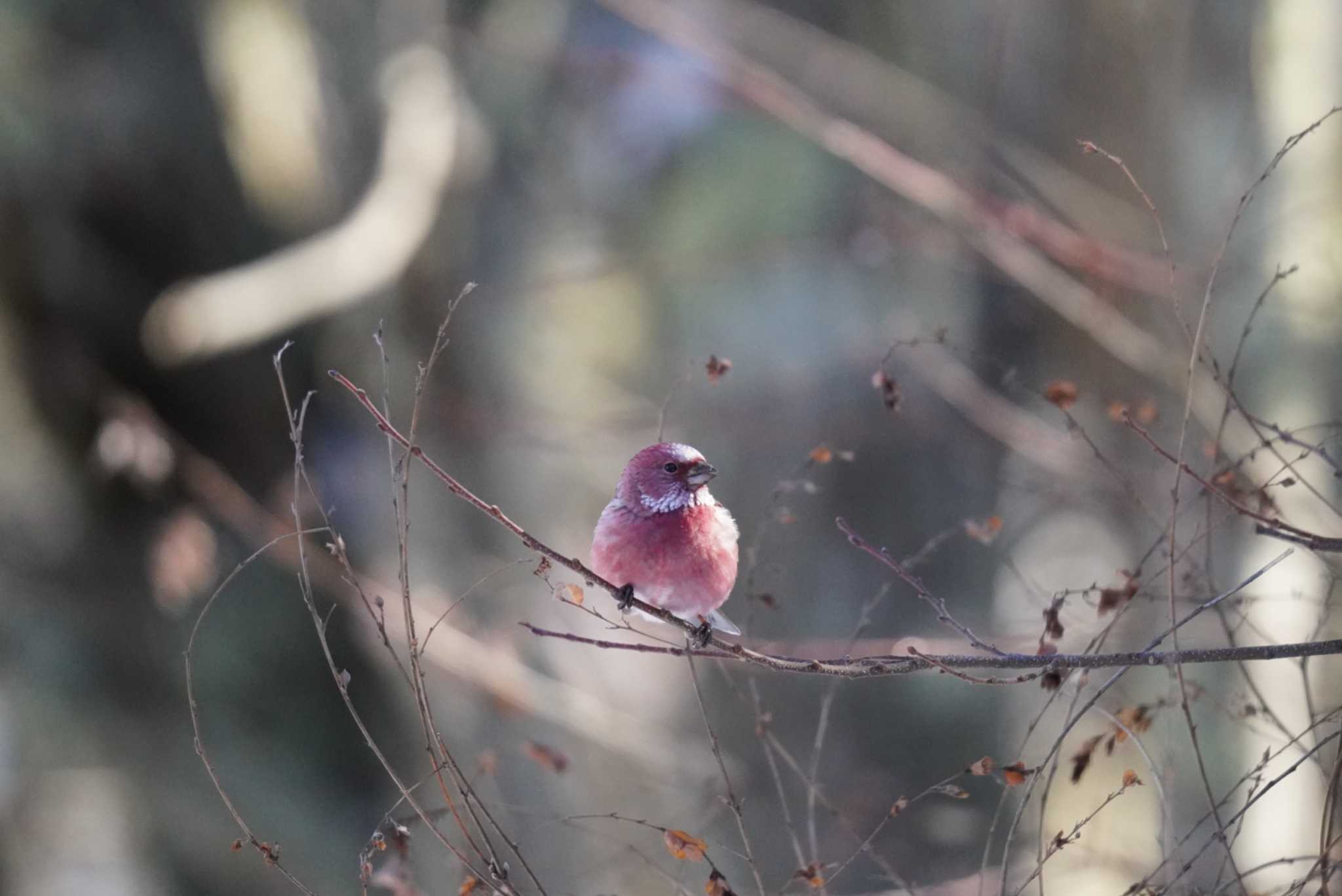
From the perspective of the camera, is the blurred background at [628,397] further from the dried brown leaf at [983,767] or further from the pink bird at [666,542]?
the dried brown leaf at [983,767]

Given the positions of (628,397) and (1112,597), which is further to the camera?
(628,397)

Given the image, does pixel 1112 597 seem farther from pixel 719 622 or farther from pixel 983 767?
pixel 719 622

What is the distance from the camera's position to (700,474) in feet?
11.6

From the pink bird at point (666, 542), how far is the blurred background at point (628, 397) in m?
1.15

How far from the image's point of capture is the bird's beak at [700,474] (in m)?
3.49

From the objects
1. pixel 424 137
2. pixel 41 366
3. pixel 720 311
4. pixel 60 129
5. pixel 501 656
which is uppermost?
pixel 720 311

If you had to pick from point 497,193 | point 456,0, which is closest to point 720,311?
point 497,193

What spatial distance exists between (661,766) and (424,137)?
386 cm

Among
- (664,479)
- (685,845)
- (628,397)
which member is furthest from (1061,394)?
(628,397)

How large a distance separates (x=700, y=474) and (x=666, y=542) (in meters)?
0.25

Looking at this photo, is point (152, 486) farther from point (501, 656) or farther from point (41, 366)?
point (501, 656)

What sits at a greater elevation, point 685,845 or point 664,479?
point 664,479

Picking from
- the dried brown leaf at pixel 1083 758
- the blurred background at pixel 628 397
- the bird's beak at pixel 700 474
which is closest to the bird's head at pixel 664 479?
the bird's beak at pixel 700 474

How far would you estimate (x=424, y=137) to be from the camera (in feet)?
23.4
